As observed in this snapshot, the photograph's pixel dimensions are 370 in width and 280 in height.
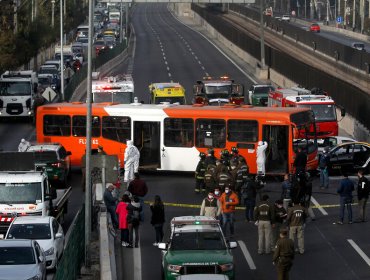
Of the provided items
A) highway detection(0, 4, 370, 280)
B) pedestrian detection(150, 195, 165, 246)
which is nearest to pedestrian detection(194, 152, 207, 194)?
highway detection(0, 4, 370, 280)

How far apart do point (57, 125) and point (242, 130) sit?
7.02 m

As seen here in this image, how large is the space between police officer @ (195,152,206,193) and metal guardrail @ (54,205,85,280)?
30.8 ft

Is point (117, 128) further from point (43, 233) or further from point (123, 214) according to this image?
point (43, 233)

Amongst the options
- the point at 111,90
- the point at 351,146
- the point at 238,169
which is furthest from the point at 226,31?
the point at 238,169

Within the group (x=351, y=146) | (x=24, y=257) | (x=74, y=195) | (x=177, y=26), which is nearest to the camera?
(x=24, y=257)

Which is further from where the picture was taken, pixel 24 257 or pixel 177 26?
pixel 177 26

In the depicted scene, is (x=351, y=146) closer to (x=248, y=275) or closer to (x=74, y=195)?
(x=74, y=195)

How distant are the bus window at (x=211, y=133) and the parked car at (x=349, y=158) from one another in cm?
374

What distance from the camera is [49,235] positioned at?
91.6ft

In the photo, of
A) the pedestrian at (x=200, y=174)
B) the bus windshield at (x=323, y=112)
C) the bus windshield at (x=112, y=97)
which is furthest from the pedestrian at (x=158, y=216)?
the bus windshield at (x=112, y=97)

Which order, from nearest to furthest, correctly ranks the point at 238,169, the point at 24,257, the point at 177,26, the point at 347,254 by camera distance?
the point at 24,257 < the point at 347,254 < the point at 238,169 < the point at 177,26

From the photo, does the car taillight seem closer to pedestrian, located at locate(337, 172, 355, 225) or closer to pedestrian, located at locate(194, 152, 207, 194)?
pedestrian, located at locate(194, 152, 207, 194)

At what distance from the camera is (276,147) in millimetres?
41406

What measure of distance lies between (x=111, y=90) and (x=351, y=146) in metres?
15.3
